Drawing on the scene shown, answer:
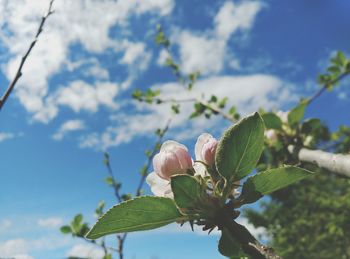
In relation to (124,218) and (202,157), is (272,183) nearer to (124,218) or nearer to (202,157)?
(202,157)

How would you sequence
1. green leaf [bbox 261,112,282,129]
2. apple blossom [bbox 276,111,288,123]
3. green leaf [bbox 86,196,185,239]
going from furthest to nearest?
apple blossom [bbox 276,111,288,123] → green leaf [bbox 261,112,282,129] → green leaf [bbox 86,196,185,239]

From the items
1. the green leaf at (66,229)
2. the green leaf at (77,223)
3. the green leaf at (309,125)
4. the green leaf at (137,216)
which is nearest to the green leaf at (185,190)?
the green leaf at (137,216)

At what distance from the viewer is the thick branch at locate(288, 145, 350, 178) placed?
147 centimetres

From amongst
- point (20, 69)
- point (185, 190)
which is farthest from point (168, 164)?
point (20, 69)

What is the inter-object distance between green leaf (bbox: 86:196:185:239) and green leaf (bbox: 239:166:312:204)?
0.14 meters

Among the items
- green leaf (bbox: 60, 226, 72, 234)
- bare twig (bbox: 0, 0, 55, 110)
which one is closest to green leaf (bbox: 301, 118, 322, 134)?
bare twig (bbox: 0, 0, 55, 110)

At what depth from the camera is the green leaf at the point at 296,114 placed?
2.36 metres

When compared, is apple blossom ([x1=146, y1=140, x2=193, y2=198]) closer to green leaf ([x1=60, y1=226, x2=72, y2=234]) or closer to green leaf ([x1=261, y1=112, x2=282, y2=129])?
green leaf ([x1=261, y1=112, x2=282, y2=129])

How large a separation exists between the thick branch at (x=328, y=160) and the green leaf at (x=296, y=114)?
16 cm

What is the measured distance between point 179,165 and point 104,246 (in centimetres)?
186

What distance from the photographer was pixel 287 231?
10.8m

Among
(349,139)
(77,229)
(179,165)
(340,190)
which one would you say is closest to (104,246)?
(77,229)

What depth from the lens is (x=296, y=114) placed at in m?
2.37

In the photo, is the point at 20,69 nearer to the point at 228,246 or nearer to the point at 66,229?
the point at 228,246
